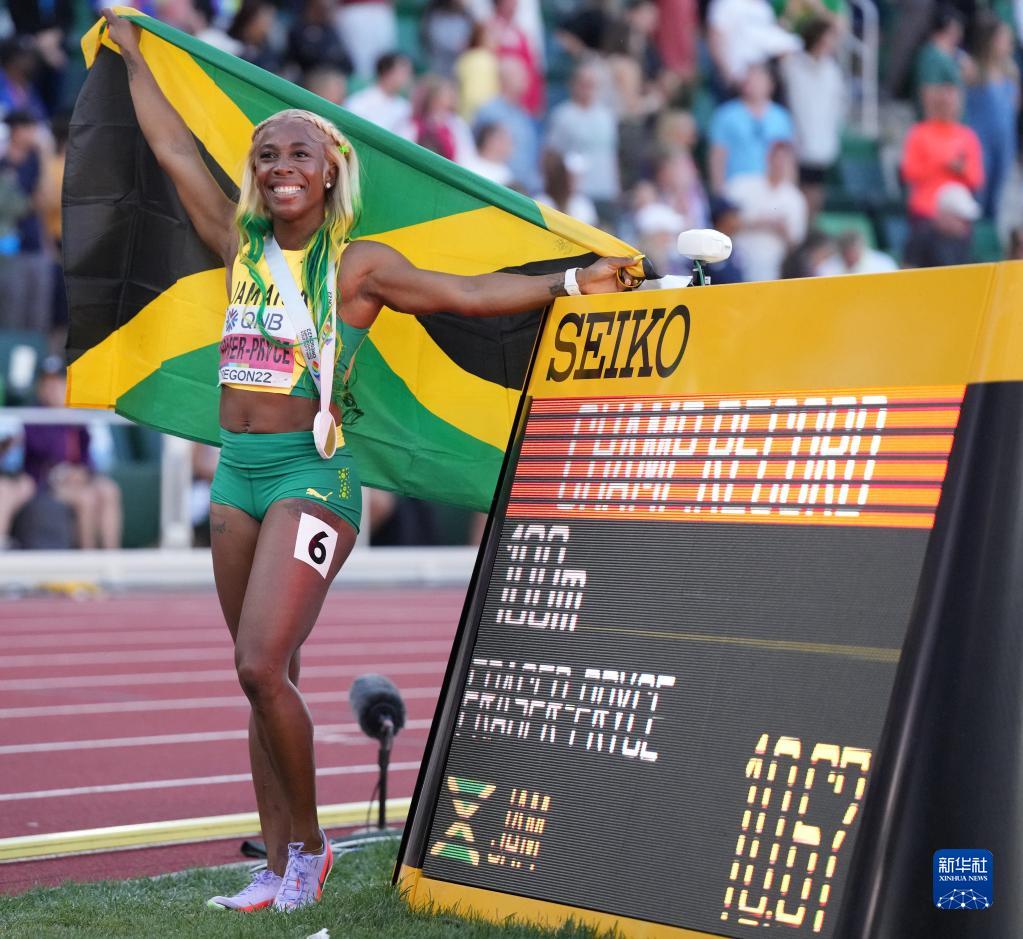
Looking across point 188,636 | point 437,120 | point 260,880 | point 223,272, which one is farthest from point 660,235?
point 260,880

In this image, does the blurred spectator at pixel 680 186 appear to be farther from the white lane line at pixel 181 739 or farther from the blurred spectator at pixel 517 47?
the white lane line at pixel 181 739

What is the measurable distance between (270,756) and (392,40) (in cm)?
1424

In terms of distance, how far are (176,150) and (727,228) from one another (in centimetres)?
1213

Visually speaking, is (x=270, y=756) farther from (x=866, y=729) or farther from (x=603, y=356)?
(x=866, y=729)

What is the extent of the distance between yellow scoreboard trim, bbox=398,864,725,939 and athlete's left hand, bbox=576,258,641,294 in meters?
1.60

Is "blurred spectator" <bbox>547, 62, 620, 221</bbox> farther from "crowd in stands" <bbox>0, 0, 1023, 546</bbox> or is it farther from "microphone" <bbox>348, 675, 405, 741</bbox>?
"microphone" <bbox>348, 675, 405, 741</bbox>

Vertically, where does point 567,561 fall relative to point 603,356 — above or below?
below

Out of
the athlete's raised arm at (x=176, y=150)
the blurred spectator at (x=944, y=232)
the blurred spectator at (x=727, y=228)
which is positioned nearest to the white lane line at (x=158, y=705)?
the athlete's raised arm at (x=176, y=150)

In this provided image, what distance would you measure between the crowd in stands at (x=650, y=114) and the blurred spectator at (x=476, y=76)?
0.02 m

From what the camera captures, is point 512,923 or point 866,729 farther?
point 512,923

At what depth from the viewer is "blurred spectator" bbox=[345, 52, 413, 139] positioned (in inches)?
621

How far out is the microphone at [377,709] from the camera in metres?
6.24

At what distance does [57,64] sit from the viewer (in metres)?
15.6

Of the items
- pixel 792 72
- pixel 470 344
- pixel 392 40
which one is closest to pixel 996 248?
pixel 792 72
